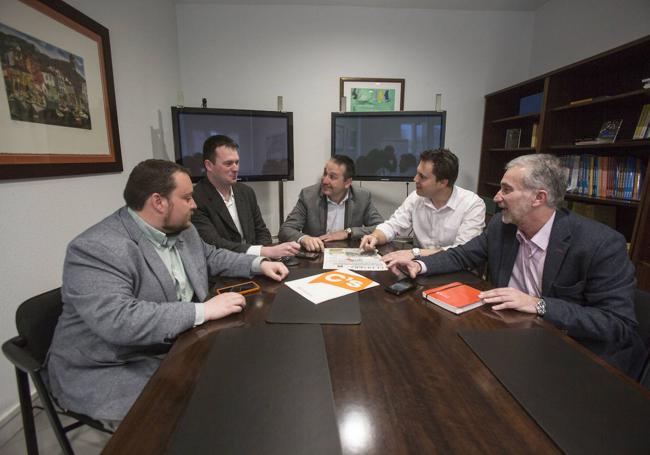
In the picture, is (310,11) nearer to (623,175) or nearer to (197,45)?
(197,45)

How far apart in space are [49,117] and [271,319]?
5.47 ft

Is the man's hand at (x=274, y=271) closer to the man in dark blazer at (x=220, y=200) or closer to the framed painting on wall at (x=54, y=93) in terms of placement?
the man in dark blazer at (x=220, y=200)

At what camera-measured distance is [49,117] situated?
1647 mm

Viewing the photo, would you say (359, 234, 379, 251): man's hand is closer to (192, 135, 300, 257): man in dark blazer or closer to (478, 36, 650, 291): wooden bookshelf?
(192, 135, 300, 257): man in dark blazer

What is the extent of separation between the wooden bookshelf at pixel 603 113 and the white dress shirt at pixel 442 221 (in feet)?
3.31

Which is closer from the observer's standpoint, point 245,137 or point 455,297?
point 455,297

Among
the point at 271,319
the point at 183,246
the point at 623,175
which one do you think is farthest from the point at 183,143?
the point at 623,175

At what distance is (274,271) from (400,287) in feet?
1.63

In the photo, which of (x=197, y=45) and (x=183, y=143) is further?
(x=197, y=45)

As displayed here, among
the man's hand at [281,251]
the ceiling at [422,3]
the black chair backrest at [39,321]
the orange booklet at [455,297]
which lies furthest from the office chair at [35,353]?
the ceiling at [422,3]

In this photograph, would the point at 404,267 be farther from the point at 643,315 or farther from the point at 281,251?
the point at 643,315

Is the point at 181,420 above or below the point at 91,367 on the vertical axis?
above

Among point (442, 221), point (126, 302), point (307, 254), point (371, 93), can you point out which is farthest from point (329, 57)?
point (126, 302)

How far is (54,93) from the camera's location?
1.68m
